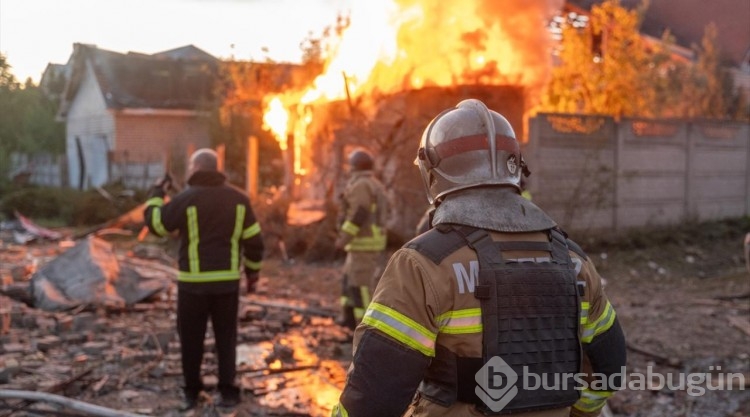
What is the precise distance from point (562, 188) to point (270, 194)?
19.7ft

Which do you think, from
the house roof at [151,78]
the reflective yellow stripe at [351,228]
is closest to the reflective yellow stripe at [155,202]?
the reflective yellow stripe at [351,228]

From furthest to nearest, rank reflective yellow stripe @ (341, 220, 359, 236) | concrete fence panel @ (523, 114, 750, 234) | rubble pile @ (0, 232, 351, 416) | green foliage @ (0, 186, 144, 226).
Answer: green foliage @ (0, 186, 144, 226), concrete fence panel @ (523, 114, 750, 234), reflective yellow stripe @ (341, 220, 359, 236), rubble pile @ (0, 232, 351, 416)

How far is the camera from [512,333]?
225 cm

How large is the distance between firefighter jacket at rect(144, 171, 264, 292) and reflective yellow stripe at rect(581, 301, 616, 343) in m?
3.67

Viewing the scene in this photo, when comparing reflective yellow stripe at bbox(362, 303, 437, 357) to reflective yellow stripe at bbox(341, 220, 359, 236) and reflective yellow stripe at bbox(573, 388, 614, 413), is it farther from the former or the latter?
reflective yellow stripe at bbox(341, 220, 359, 236)

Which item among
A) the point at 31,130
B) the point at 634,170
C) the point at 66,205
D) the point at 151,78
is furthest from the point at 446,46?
the point at 31,130

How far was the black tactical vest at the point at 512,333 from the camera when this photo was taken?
7.29ft

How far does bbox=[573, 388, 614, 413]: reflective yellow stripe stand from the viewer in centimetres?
256

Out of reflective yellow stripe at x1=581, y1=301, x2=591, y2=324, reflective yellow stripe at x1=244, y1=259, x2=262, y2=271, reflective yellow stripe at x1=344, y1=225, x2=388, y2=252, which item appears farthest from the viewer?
reflective yellow stripe at x1=344, y1=225, x2=388, y2=252

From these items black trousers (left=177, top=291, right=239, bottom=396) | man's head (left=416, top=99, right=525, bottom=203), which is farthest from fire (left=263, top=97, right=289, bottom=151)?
man's head (left=416, top=99, right=525, bottom=203)

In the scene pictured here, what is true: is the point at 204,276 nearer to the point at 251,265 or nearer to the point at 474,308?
the point at 251,265

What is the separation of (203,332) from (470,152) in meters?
3.90

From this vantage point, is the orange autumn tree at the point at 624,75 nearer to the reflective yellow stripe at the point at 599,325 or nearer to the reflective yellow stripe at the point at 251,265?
the reflective yellow stripe at the point at 251,265

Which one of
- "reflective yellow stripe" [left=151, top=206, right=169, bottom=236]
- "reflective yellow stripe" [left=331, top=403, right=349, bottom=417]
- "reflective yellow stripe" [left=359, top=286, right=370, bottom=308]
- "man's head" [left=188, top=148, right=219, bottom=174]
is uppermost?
"man's head" [left=188, top=148, right=219, bottom=174]
